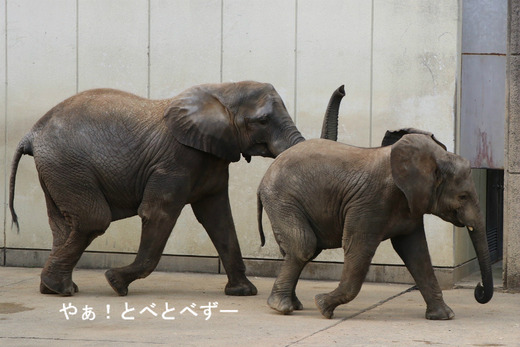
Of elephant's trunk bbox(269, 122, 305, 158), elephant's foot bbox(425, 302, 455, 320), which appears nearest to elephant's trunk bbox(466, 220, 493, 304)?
elephant's foot bbox(425, 302, 455, 320)

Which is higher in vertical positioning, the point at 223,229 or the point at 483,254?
the point at 483,254

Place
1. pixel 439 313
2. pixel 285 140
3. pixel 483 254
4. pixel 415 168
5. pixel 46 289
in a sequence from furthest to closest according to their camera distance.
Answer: pixel 46 289, pixel 285 140, pixel 439 313, pixel 483 254, pixel 415 168

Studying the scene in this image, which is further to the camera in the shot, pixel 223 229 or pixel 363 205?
pixel 223 229

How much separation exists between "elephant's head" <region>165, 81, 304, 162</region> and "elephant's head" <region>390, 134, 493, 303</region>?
1.49 meters

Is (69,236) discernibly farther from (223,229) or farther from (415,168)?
(415,168)

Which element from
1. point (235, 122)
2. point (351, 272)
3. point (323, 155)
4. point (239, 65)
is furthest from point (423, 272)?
point (239, 65)

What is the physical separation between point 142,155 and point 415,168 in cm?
267

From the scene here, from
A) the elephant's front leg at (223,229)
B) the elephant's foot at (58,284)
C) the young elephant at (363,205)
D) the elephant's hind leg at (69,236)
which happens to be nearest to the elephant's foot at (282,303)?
the young elephant at (363,205)

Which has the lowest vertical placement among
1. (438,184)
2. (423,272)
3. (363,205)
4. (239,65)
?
(423,272)

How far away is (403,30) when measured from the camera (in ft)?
36.2

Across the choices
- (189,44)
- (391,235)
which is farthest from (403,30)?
(391,235)

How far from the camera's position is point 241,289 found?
10180 mm

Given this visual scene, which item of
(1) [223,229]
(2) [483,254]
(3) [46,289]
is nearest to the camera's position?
(2) [483,254]

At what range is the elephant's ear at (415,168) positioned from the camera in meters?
8.38
